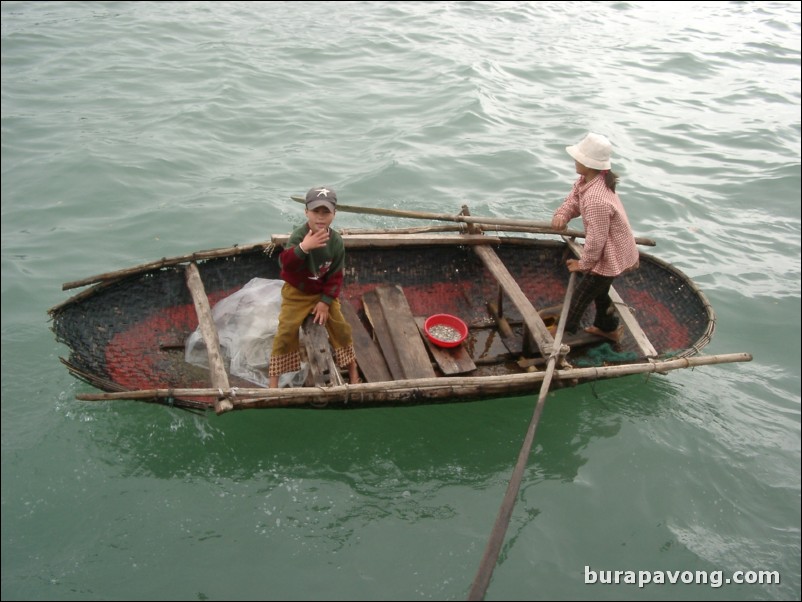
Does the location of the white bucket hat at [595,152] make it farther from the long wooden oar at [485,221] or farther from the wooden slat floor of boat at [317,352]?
the wooden slat floor of boat at [317,352]

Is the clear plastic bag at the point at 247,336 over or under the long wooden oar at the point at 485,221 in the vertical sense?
under

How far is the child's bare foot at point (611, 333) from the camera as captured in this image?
5359 mm

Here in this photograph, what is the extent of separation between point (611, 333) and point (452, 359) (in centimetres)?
143

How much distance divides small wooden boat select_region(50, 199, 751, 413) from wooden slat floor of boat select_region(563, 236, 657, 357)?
0.01m

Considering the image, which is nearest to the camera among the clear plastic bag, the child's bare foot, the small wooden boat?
the small wooden boat

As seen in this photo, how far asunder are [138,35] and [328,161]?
6.34m

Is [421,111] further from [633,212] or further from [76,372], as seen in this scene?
[76,372]

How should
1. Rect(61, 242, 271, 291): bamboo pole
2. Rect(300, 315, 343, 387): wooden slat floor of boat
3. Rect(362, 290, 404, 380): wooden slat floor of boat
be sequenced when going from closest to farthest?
Rect(300, 315, 343, 387): wooden slat floor of boat
Rect(61, 242, 271, 291): bamboo pole
Rect(362, 290, 404, 380): wooden slat floor of boat

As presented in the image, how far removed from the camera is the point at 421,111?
34.1ft

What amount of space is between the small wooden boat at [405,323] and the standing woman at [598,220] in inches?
15.9

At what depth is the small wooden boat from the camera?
14.0 ft

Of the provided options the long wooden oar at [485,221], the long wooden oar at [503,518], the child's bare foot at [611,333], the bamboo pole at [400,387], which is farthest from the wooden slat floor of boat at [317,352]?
the child's bare foot at [611,333]

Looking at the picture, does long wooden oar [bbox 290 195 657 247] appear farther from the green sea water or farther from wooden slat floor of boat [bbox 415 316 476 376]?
the green sea water

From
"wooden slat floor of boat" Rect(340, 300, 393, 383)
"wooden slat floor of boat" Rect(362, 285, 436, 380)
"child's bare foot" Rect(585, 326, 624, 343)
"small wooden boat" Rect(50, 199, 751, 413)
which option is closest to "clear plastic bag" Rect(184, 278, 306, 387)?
"small wooden boat" Rect(50, 199, 751, 413)
